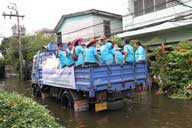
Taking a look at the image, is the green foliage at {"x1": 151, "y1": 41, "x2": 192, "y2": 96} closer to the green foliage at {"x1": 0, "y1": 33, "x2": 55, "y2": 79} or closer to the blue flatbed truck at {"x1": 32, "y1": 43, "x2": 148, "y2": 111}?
the blue flatbed truck at {"x1": 32, "y1": 43, "x2": 148, "y2": 111}

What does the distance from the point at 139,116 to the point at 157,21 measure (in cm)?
1024

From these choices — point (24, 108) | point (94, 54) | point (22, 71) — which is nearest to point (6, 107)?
point (24, 108)

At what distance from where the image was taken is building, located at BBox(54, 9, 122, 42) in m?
26.9

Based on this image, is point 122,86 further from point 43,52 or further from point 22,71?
point 22,71

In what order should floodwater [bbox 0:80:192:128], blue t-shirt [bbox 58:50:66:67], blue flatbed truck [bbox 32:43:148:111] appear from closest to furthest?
floodwater [bbox 0:80:192:128] → blue flatbed truck [bbox 32:43:148:111] → blue t-shirt [bbox 58:50:66:67]

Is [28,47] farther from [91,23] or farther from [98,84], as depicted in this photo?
[98,84]

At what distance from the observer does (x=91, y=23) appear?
88.3 feet

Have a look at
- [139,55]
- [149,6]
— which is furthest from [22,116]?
[149,6]

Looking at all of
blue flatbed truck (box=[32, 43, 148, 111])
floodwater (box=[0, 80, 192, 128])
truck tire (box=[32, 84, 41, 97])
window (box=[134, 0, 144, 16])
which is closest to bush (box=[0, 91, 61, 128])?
floodwater (box=[0, 80, 192, 128])

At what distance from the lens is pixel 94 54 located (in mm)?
11148

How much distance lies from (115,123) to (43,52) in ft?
24.9

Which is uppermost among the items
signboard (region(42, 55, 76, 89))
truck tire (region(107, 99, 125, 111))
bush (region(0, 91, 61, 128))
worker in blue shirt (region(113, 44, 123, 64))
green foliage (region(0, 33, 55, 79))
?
green foliage (region(0, 33, 55, 79))

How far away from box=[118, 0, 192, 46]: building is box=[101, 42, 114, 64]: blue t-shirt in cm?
651

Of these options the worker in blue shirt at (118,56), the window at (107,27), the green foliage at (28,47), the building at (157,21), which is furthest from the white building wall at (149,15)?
the green foliage at (28,47)
